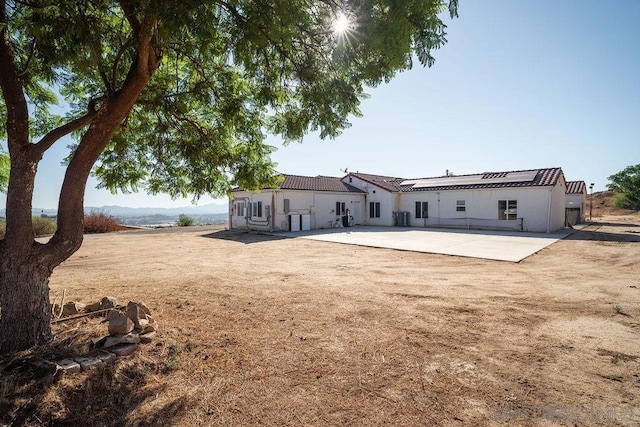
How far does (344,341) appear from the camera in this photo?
4297 millimetres

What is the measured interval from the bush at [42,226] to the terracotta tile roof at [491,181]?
26207 millimetres

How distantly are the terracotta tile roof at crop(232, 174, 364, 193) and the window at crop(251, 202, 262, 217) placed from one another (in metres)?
1.87

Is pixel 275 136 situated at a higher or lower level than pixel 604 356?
higher

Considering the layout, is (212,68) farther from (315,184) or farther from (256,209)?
(315,184)

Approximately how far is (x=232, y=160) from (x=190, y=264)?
5.62 meters

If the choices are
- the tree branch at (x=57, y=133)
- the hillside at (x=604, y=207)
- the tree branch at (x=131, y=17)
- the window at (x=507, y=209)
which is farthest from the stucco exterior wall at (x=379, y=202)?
the hillside at (x=604, y=207)

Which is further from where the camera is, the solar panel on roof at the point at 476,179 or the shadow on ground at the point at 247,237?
the solar panel on roof at the point at 476,179

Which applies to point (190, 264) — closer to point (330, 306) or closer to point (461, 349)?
point (330, 306)

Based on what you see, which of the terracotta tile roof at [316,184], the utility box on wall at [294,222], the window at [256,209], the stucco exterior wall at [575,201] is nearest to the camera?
the utility box on wall at [294,222]

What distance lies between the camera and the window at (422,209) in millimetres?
25047

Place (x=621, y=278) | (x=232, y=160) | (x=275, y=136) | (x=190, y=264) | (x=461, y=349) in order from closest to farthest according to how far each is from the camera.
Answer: (x=461, y=349), (x=275, y=136), (x=232, y=160), (x=621, y=278), (x=190, y=264)

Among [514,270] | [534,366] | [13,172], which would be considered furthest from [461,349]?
[514,270]

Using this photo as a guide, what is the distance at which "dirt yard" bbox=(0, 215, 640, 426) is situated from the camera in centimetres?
285

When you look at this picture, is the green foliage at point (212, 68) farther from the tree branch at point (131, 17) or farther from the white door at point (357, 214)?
the white door at point (357, 214)
